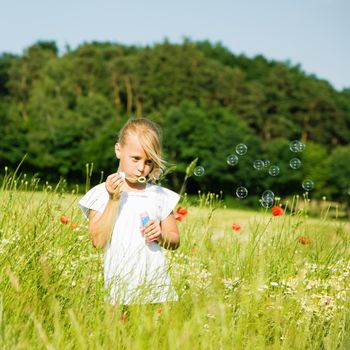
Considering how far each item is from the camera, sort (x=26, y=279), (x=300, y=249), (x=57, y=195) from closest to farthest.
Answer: (x=26, y=279) → (x=57, y=195) → (x=300, y=249)

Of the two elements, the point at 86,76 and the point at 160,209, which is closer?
the point at 160,209

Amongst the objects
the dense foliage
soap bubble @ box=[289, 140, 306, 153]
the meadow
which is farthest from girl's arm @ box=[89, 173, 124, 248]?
the dense foliage

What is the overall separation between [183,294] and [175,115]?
61.6 m

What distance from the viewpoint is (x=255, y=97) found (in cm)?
6756

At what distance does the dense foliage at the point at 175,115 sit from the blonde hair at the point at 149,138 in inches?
2236

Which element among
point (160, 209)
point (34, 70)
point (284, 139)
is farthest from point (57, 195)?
point (34, 70)

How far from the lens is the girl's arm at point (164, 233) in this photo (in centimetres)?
361

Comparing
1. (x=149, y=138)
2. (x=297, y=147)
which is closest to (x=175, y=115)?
(x=297, y=147)

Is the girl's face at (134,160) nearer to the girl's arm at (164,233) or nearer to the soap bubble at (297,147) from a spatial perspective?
the girl's arm at (164,233)

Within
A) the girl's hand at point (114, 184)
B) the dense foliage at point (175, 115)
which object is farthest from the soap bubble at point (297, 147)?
the dense foliage at point (175, 115)

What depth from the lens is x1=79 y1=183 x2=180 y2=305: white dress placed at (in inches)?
138

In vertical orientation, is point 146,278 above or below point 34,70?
below

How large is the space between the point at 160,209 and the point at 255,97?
64860mm

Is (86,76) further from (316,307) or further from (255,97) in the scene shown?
(316,307)
